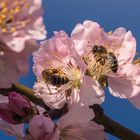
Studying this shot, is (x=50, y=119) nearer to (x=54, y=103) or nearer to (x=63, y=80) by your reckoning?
(x=54, y=103)

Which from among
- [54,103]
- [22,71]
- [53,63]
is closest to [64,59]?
[53,63]

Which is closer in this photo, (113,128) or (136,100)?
(113,128)

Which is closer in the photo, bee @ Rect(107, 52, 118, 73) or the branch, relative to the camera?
the branch

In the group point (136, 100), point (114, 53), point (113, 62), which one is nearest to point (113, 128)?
point (136, 100)

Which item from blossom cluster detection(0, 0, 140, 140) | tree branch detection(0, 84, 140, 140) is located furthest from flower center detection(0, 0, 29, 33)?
tree branch detection(0, 84, 140, 140)

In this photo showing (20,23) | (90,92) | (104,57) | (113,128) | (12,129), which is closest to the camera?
(20,23)

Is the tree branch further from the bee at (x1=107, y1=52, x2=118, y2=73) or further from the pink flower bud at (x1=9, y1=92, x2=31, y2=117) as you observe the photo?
the bee at (x1=107, y1=52, x2=118, y2=73)

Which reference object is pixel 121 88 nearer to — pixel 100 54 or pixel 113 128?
A: pixel 100 54
